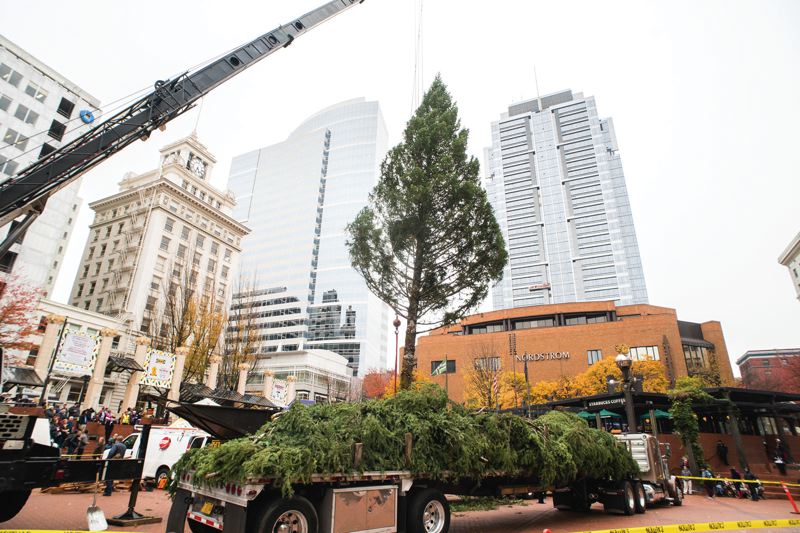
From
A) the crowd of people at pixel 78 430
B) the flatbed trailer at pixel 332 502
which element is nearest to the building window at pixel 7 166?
the crowd of people at pixel 78 430

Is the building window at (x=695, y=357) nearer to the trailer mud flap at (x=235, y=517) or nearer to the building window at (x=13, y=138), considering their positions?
the trailer mud flap at (x=235, y=517)

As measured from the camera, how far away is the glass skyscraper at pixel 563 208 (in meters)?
120

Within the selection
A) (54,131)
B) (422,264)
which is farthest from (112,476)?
(54,131)

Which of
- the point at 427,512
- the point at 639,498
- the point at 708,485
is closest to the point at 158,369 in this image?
the point at 427,512

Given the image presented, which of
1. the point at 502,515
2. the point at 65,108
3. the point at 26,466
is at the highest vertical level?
the point at 65,108

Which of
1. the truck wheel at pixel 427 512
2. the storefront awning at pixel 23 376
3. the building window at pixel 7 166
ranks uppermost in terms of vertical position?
the building window at pixel 7 166

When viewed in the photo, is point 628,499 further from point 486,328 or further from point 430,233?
point 486,328

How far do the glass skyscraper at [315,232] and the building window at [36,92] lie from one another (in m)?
56.8

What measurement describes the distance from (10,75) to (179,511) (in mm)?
53092

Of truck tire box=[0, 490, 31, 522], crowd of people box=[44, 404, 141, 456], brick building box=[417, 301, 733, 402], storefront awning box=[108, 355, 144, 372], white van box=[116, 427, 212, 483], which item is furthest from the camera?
brick building box=[417, 301, 733, 402]

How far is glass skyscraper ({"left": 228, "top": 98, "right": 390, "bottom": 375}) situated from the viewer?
106 meters

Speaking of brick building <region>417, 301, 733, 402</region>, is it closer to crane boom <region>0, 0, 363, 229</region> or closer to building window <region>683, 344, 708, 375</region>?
building window <region>683, 344, 708, 375</region>

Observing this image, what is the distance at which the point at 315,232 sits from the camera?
4705 inches

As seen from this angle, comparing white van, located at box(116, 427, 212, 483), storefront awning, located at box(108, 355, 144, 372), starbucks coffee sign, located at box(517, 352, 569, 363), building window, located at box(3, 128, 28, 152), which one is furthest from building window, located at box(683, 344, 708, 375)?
building window, located at box(3, 128, 28, 152)
